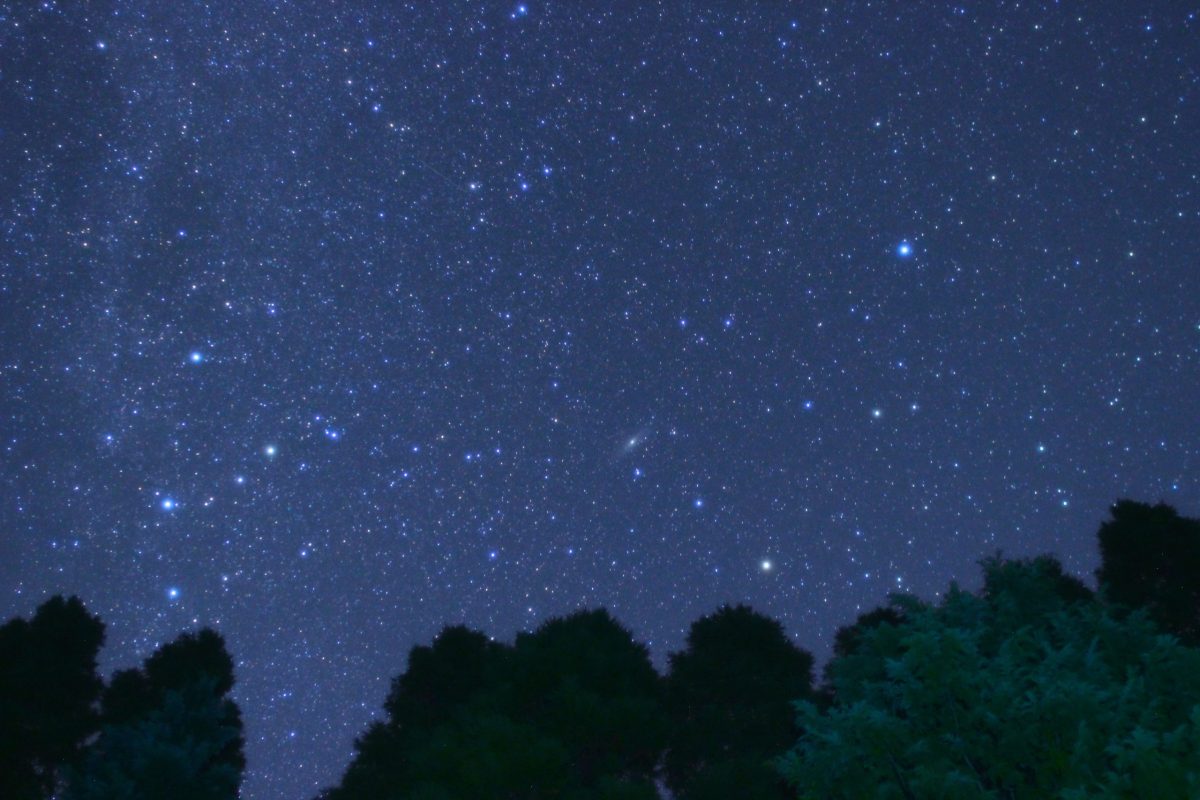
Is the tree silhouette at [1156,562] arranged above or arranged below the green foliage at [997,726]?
above

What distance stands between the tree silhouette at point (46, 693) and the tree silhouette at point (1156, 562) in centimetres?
2503

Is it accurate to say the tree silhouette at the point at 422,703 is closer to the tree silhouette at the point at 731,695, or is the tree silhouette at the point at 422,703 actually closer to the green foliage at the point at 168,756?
the green foliage at the point at 168,756

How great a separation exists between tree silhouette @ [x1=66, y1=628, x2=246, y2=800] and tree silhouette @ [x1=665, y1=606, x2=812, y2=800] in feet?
34.4

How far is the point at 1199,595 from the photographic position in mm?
20375

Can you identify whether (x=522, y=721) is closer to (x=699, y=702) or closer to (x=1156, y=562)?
(x=699, y=702)

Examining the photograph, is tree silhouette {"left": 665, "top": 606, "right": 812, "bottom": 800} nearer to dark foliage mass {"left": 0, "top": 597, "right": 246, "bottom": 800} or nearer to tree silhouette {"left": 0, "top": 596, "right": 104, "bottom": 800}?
dark foliage mass {"left": 0, "top": 597, "right": 246, "bottom": 800}

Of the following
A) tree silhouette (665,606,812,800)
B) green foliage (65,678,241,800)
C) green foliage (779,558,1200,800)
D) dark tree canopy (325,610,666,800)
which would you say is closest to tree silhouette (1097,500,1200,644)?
Result: tree silhouette (665,606,812,800)

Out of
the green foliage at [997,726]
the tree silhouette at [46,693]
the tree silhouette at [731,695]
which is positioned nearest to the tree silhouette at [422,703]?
the tree silhouette at [731,695]

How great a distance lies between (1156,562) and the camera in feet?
69.3

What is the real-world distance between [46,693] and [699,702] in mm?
16270

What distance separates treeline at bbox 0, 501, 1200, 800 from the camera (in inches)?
339

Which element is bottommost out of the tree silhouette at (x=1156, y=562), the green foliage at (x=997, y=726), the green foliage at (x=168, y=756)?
the green foliage at (x=997, y=726)

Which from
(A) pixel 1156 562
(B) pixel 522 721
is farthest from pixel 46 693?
(A) pixel 1156 562

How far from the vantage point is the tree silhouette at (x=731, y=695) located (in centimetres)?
2108
